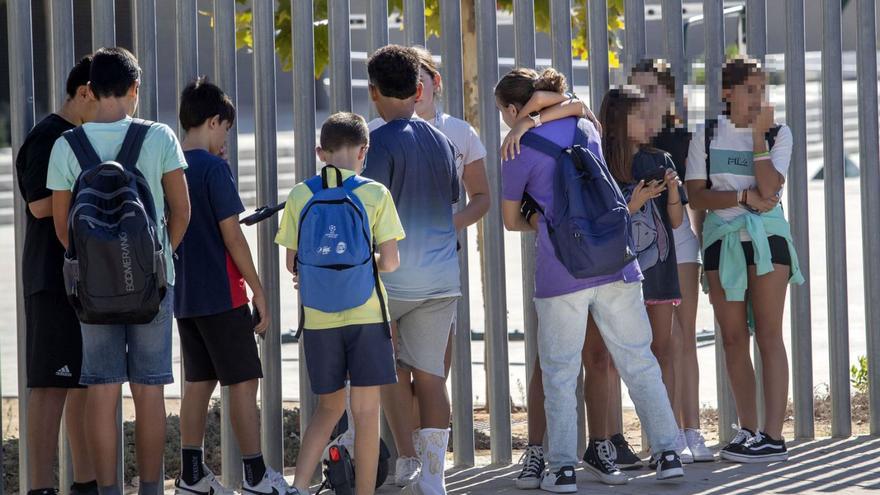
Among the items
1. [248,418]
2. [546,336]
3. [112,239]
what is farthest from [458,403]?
[112,239]

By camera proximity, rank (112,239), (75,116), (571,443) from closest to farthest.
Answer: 1. (112,239)
2. (75,116)
3. (571,443)

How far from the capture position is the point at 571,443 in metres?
5.31

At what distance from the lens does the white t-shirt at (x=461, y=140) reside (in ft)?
17.8

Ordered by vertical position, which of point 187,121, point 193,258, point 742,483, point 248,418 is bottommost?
point 742,483

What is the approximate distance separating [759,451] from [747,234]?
1028 millimetres

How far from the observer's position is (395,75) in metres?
5.05

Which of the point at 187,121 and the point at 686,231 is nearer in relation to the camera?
the point at 187,121

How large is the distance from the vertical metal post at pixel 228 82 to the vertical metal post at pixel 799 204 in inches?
113

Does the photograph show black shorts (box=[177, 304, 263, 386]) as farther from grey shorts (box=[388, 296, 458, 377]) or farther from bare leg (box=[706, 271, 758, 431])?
bare leg (box=[706, 271, 758, 431])

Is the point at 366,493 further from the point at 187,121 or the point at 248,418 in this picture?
the point at 187,121

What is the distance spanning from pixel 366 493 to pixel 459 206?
60.3 inches

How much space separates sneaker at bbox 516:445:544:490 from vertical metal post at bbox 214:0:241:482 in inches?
49.1

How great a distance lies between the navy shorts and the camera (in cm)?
475

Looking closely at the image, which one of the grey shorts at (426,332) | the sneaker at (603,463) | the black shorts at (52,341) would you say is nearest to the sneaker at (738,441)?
the sneaker at (603,463)
